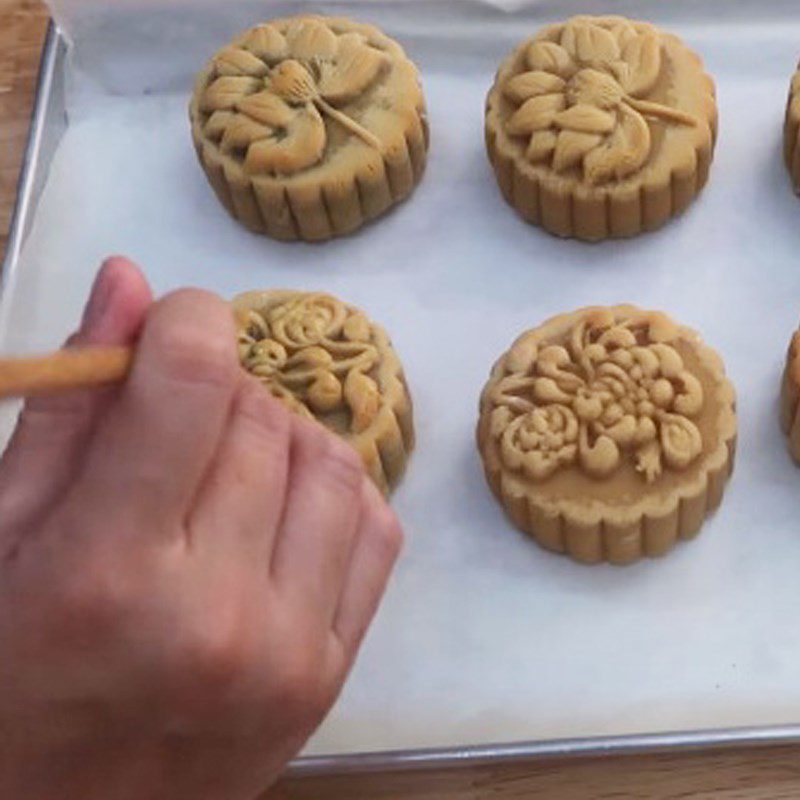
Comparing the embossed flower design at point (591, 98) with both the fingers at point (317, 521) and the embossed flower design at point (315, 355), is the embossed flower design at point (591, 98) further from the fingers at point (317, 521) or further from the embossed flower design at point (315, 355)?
the fingers at point (317, 521)

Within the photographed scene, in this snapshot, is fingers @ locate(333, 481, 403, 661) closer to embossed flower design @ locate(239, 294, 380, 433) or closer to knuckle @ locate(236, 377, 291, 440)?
knuckle @ locate(236, 377, 291, 440)

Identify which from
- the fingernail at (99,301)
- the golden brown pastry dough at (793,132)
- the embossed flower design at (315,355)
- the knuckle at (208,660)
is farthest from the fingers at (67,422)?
the golden brown pastry dough at (793,132)

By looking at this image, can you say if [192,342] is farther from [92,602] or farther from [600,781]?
[600,781]

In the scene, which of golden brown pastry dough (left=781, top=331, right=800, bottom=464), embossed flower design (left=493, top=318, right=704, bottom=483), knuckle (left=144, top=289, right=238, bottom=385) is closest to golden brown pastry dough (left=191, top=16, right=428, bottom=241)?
embossed flower design (left=493, top=318, right=704, bottom=483)

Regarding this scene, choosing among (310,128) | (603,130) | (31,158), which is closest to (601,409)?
(603,130)

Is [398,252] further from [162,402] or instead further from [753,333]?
[162,402]

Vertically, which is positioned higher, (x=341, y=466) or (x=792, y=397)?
(x=341, y=466)

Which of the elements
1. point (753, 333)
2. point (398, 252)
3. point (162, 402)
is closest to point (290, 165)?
point (398, 252)
